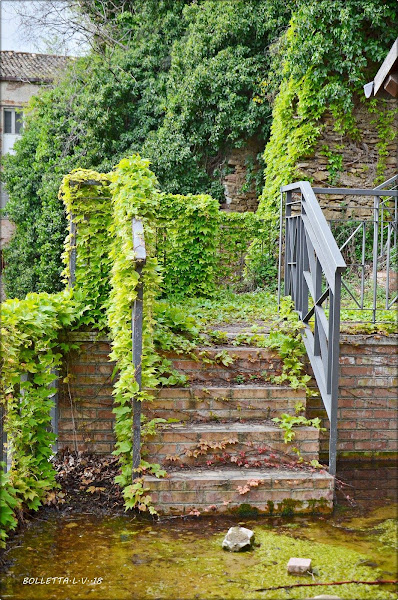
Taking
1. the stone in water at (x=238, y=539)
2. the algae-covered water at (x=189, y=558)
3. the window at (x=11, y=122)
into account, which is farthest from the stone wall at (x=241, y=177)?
the window at (x=11, y=122)

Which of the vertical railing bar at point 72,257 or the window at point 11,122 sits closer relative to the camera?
the vertical railing bar at point 72,257

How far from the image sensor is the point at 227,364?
4.89 metres

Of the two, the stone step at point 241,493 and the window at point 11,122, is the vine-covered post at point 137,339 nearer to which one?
the stone step at point 241,493

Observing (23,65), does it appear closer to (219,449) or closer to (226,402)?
(226,402)

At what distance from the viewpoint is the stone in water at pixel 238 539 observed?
3510mm

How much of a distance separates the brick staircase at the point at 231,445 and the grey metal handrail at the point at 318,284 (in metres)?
0.28

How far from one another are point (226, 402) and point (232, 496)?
0.79 m

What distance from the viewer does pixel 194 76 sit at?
13523mm

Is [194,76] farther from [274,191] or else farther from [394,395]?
[394,395]

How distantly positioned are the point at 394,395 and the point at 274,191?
7022 mm

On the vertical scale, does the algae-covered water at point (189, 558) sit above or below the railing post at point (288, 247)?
below

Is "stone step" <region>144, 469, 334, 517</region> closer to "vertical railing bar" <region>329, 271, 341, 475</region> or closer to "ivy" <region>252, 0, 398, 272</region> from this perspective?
"vertical railing bar" <region>329, 271, 341, 475</region>

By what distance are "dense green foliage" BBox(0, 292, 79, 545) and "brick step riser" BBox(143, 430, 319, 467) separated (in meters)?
0.71

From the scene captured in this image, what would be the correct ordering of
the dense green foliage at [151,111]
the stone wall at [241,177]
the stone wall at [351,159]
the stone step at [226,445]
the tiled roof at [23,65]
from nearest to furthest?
the stone step at [226,445] → the stone wall at [351,159] → the dense green foliage at [151,111] → the stone wall at [241,177] → the tiled roof at [23,65]
